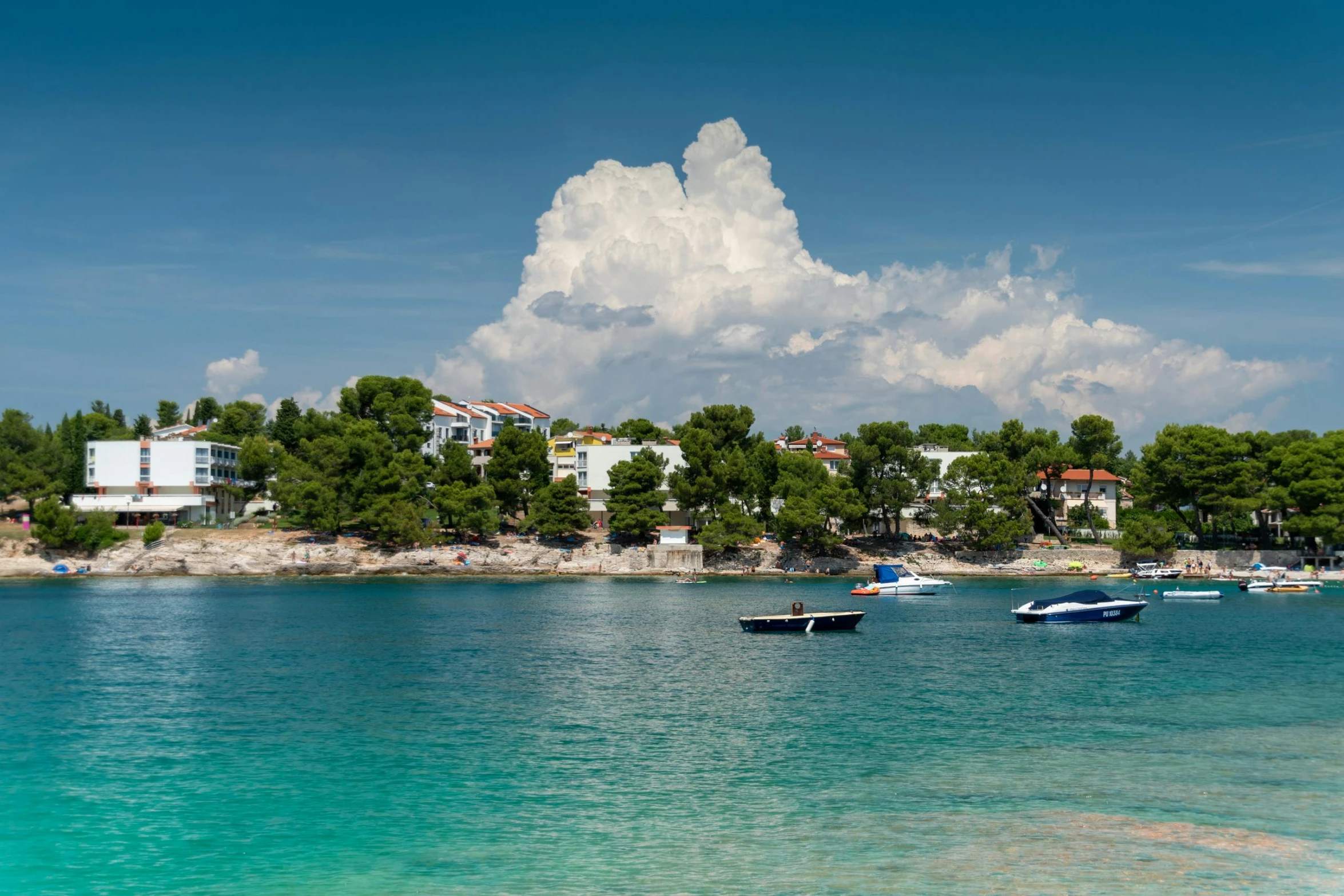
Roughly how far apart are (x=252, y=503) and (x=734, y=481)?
242ft

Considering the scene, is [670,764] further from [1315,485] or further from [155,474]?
[155,474]

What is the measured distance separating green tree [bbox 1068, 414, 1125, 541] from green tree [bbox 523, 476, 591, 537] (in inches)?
2581

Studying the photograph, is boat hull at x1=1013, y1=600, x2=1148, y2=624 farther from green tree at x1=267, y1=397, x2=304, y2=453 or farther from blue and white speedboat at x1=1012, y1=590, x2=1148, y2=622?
green tree at x1=267, y1=397, x2=304, y2=453

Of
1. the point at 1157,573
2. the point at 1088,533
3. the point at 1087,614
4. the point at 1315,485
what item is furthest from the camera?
the point at 1088,533

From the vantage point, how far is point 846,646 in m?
62.2

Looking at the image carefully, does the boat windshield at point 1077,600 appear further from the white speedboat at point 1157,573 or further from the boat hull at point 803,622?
the white speedboat at point 1157,573

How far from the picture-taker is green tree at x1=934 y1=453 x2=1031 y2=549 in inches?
5017

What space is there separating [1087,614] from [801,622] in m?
22.7

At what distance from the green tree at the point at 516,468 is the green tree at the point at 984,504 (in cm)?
5244

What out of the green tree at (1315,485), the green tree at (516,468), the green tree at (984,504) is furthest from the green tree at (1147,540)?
the green tree at (516,468)

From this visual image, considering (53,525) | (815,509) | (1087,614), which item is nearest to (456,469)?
(815,509)

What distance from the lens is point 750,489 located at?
134 metres

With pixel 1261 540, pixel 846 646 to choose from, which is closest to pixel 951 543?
pixel 1261 540

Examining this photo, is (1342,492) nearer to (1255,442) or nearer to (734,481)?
(1255,442)
